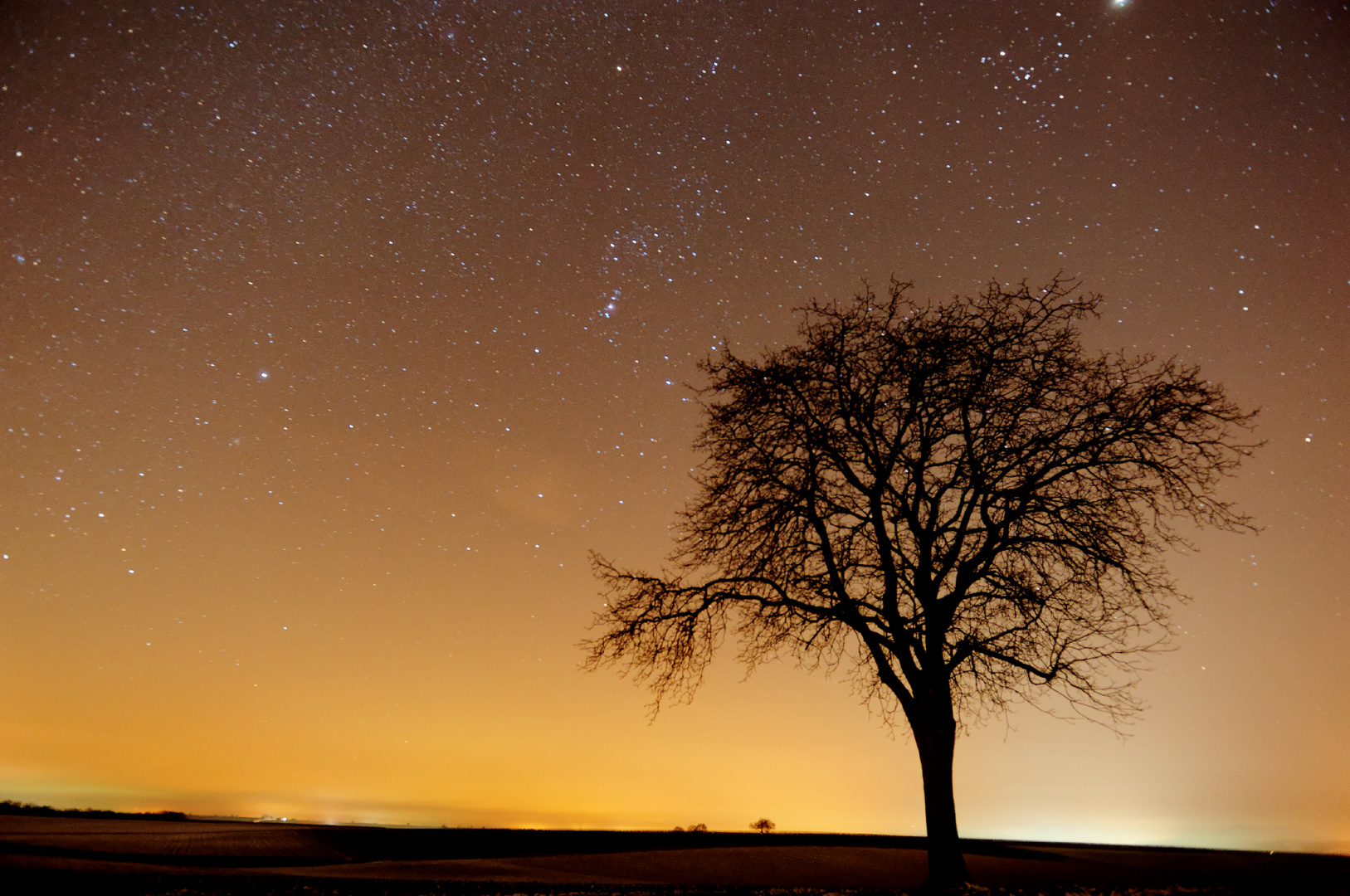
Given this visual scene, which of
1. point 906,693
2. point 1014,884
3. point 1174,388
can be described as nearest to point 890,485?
point 906,693

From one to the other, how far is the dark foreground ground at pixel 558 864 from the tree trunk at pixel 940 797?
481 mm

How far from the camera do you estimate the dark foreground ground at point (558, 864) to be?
30.6ft

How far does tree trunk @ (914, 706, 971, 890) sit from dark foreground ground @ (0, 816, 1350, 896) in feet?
1.58

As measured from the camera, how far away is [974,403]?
12500 millimetres

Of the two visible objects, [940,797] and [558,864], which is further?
[558,864]

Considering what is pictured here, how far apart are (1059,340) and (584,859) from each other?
39.9ft

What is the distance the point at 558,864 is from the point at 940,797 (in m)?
6.89

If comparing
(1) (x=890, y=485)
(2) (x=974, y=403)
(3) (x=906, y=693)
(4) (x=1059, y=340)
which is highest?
(4) (x=1059, y=340)

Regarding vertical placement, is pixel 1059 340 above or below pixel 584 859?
above

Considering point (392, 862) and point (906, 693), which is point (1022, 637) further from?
point (392, 862)

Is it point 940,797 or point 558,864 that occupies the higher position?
point 940,797

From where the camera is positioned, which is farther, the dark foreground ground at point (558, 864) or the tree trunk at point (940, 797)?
the tree trunk at point (940, 797)

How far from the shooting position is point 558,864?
554 inches

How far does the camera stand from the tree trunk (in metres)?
10.8
